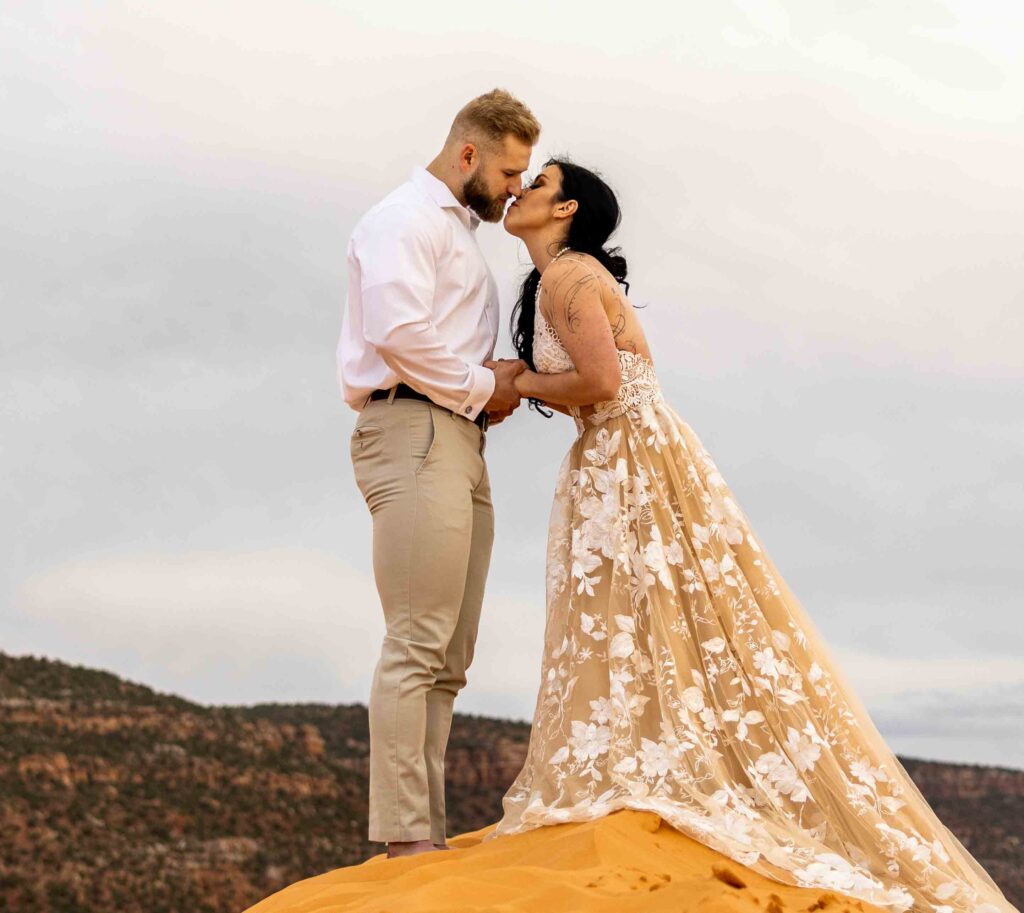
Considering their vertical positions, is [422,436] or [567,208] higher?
[567,208]

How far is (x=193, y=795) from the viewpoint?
2623 centimetres

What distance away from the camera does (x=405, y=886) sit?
4531 mm

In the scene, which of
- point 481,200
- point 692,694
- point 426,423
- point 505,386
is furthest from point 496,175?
point 692,694

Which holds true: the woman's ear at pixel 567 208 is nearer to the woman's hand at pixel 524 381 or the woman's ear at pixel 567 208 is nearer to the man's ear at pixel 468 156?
the man's ear at pixel 468 156

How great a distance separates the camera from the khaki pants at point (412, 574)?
5.07 metres

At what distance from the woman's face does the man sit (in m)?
0.17

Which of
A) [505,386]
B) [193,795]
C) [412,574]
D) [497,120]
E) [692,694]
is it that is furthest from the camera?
[193,795]

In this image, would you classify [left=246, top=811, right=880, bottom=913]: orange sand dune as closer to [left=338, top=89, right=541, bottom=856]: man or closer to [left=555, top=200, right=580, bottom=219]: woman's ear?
[left=338, top=89, right=541, bottom=856]: man

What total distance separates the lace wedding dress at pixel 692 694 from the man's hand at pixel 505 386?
157 mm

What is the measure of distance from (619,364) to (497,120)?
119cm

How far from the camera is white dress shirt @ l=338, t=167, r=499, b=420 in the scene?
5168 millimetres

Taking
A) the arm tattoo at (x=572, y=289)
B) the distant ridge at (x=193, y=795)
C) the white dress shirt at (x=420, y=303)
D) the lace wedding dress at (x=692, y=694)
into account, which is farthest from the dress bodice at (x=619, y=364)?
the distant ridge at (x=193, y=795)

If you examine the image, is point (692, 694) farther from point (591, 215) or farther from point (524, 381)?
point (591, 215)

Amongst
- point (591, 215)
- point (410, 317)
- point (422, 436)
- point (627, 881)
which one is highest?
point (591, 215)
